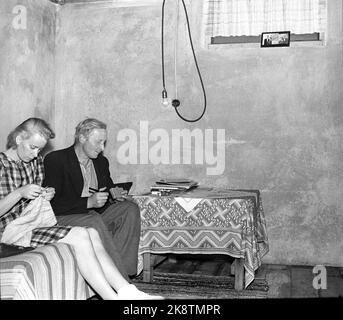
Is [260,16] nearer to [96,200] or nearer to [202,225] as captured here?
[202,225]

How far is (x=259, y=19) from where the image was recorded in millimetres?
4172

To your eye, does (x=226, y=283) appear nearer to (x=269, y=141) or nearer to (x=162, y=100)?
(x=269, y=141)

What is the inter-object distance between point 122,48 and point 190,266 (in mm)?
2051

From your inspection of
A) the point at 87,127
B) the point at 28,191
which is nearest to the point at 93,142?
the point at 87,127

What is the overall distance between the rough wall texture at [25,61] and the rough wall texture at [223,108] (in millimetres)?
22

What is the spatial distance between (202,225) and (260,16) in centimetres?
195

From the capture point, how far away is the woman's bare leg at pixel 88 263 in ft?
7.81

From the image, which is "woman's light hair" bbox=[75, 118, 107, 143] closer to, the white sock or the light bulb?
the light bulb

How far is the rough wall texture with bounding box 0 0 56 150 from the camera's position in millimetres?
3830

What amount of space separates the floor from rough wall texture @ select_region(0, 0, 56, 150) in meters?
1.69

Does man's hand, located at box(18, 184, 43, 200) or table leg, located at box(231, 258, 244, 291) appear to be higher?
man's hand, located at box(18, 184, 43, 200)

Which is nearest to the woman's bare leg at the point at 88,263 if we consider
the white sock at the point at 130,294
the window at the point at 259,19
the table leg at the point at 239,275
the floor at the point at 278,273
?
the white sock at the point at 130,294

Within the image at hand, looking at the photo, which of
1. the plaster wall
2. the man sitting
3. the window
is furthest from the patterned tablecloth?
the window

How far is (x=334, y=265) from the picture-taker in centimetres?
409
